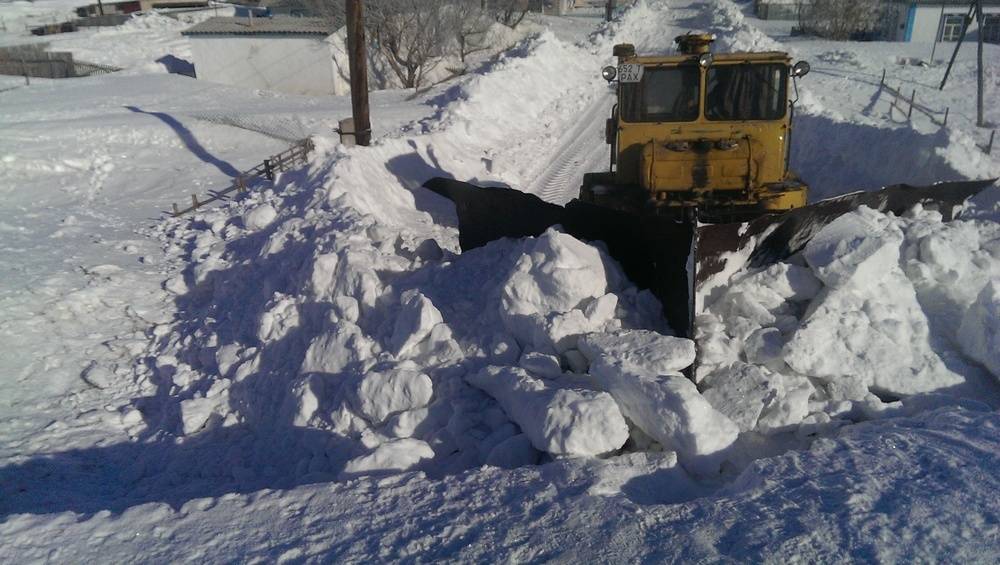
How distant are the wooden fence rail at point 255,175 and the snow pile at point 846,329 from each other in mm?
8717

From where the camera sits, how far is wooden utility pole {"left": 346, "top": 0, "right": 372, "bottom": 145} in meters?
11.6

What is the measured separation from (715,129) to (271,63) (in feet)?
68.2

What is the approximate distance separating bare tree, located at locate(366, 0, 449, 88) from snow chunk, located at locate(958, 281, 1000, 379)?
940 inches

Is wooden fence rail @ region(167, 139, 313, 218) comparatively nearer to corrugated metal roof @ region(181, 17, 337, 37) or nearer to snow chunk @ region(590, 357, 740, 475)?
snow chunk @ region(590, 357, 740, 475)

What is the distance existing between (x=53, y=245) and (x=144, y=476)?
605 centimetres

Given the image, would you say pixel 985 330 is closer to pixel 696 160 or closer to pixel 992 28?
pixel 696 160

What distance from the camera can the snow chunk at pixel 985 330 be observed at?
536 centimetres

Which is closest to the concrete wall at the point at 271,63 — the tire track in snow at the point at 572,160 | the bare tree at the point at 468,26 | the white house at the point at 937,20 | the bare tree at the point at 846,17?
the bare tree at the point at 468,26

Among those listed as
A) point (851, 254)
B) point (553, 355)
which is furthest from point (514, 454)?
point (851, 254)

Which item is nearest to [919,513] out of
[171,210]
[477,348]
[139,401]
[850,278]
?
[850,278]

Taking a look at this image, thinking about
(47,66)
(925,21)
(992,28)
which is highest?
(925,21)

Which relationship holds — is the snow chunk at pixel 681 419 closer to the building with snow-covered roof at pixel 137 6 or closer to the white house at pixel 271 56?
the white house at pixel 271 56

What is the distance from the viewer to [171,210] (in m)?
12.1

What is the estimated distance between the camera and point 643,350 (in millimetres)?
5098
